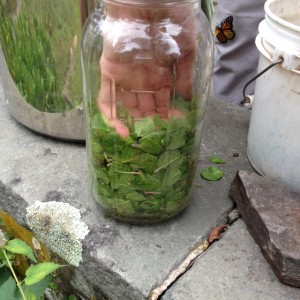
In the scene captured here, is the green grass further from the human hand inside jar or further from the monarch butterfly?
the monarch butterfly

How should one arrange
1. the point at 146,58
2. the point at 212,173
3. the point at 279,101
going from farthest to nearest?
the point at 212,173
the point at 279,101
the point at 146,58

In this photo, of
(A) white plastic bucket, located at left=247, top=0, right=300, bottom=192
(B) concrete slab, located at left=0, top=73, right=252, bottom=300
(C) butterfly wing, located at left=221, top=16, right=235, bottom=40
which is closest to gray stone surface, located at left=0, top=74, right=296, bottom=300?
(B) concrete slab, located at left=0, top=73, right=252, bottom=300

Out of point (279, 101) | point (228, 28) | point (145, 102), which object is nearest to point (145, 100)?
point (145, 102)

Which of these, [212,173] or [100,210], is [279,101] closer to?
[212,173]

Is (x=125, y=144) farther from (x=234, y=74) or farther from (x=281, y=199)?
(x=234, y=74)

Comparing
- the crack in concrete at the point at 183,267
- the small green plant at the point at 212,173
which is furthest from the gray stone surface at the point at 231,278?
the small green plant at the point at 212,173

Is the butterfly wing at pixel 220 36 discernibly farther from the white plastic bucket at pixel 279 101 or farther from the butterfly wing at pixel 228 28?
the white plastic bucket at pixel 279 101
